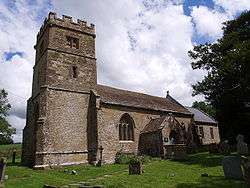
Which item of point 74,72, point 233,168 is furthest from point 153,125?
point 233,168

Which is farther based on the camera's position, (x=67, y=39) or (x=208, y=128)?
(x=208, y=128)

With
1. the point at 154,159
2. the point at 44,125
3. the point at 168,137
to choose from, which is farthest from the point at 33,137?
the point at 168,137

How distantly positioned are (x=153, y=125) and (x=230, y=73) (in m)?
9.73

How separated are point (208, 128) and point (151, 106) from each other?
16.2m

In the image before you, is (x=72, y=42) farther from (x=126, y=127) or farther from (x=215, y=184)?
(x=215, y=184)

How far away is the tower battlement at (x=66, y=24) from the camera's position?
27.3 m

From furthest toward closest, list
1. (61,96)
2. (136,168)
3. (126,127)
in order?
(126,127) < (61,96) < (136,168)

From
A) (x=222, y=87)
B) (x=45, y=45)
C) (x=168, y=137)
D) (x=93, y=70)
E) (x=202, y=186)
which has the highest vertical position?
(x=45, y=45)

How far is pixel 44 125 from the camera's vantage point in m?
22.8

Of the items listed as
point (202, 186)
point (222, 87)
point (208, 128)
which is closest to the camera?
point (202, 186)

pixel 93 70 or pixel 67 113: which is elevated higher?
pixel 93 70

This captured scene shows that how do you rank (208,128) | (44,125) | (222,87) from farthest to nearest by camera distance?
(208,128) < (222,87) < (44,125)

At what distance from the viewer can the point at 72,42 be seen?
92.6ft

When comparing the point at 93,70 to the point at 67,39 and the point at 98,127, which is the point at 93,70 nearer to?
the point at 67,39
